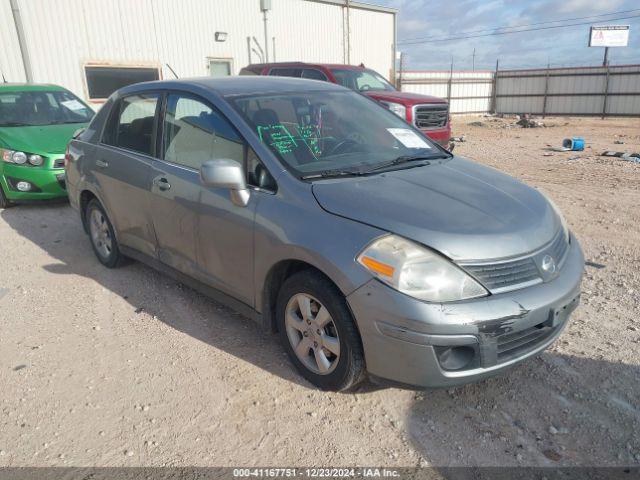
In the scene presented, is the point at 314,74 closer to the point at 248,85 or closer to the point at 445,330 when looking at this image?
the point at 248,85

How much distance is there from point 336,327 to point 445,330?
58 cm

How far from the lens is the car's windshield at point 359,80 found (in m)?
10.6

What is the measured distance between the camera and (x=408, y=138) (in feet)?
12.6

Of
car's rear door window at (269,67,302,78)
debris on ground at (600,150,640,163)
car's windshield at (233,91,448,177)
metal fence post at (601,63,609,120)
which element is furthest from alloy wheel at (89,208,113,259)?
metal fence post at (601,63,609,120)

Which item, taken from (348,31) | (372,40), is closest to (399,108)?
(348,31)

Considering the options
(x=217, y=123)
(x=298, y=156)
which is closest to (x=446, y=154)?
(x=298, y=156)

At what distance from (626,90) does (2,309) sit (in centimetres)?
2642

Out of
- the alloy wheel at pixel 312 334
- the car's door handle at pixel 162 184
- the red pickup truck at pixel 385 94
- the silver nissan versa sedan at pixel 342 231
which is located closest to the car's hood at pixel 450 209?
the silver nissan versa sedan at pixel 342 231

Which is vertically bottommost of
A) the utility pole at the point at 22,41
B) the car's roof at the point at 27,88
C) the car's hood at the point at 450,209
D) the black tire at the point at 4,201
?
the black tire at the point at 4,201

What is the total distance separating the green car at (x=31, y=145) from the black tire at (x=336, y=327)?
17.3 ft

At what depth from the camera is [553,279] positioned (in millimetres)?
2709

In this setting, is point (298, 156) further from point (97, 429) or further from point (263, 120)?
point (97, 429)

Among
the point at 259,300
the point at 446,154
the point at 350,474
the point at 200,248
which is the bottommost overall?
the point at 350,474

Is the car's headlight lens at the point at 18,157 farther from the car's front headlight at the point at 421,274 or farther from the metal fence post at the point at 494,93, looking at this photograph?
the metal fence post at the point at 494,93
